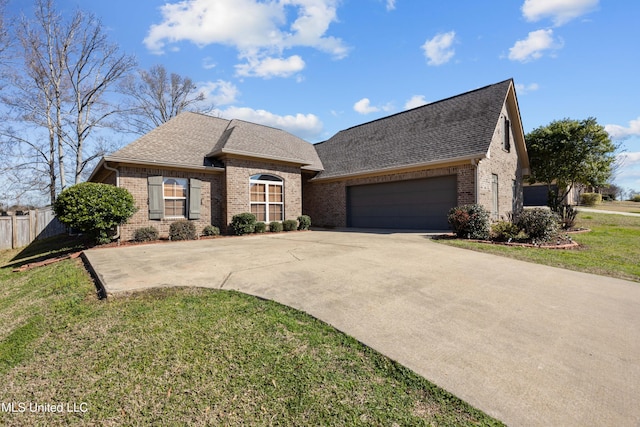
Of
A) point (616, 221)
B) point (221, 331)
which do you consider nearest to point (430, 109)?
point (616, 221)

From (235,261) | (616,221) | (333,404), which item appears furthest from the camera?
(616,221)

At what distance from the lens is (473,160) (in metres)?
11.0

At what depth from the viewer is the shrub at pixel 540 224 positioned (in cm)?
861

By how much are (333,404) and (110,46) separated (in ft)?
85.3

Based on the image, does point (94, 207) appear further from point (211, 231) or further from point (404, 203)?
point (404, 203)

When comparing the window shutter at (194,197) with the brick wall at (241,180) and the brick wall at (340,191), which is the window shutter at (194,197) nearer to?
the brick wall at (241,180)

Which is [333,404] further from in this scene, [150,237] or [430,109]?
[430,109]

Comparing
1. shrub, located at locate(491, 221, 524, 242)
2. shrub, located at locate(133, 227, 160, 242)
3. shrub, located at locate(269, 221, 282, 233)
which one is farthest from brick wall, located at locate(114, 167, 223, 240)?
shrub, located at locate(491, 221, 524, 242)

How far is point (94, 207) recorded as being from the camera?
28.9ft

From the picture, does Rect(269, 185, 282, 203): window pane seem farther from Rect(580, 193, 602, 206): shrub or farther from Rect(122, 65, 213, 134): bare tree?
Rect(580, 193, 602, 206): shrub

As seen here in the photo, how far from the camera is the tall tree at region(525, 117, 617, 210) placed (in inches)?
A: 623

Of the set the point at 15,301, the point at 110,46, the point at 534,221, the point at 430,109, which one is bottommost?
the point at 15,301

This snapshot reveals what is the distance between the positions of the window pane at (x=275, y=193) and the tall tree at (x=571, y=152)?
50.6ft

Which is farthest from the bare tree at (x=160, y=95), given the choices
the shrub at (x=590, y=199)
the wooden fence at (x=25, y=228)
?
the shrub at (x=590, y=199)
